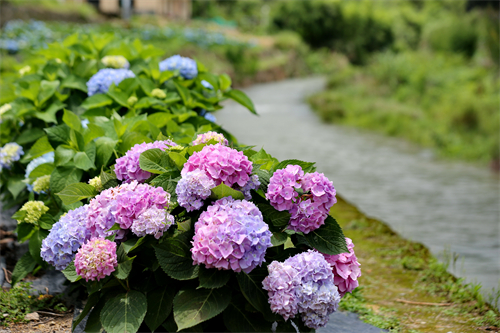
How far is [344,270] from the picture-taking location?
200cm

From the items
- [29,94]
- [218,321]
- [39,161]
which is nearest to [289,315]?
[218,321]

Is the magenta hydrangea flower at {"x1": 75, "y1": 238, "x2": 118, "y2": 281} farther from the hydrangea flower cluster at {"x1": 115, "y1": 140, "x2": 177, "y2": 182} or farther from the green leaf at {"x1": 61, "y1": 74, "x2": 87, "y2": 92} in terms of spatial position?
the green leaf at {"x1": 61, "y1": 74, "x2": 87, "y2": 92}

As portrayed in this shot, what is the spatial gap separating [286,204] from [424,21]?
180 feet

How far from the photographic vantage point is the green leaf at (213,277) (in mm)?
1749

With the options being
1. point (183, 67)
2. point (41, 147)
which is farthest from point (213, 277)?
point (183, 67)

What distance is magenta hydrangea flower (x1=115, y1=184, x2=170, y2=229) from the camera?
191cm

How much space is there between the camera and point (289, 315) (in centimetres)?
178

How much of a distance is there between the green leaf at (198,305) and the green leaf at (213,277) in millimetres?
82

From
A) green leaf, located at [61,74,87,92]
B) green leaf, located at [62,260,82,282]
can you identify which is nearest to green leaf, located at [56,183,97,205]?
green leaf, located at [62,260,82,282]

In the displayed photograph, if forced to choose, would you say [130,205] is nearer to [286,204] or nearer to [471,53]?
[286,204]

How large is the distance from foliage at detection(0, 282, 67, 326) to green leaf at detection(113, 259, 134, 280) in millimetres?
667

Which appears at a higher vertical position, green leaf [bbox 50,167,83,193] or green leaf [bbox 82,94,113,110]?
green leaf [bbox 82,94,113,110]

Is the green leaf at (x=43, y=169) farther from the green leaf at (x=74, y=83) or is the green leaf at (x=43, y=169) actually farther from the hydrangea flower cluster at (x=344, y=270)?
the hydrangea flower cluster at (x=344, y=270)

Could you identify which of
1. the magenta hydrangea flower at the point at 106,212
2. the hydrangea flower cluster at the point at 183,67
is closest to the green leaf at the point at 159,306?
the magenta hydrangea flower at the point at 106,212
